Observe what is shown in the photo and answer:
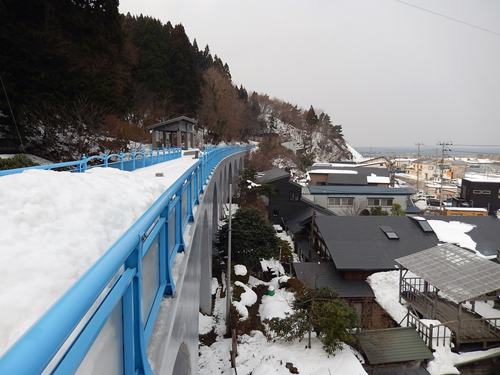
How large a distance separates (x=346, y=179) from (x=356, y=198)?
26.8 feet

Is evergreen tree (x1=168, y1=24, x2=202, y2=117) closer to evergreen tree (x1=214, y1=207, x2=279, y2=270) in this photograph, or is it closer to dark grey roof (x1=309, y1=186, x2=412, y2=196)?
dark grey roof (x1=309, y1=186, x2=412, y2=196)

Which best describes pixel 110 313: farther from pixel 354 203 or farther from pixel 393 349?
pixel 354 203

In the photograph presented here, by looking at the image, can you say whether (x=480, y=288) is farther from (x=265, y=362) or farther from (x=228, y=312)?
(x=228, y=312)

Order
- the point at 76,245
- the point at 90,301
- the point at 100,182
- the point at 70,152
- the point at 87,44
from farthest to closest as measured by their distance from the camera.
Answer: the point at 87,44, the point at 70,152, the point at 100,182, the point at 76,245, the point at 90,301

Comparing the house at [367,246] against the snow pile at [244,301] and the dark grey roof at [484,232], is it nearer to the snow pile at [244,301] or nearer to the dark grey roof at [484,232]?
the dark grey roof at [484,232]

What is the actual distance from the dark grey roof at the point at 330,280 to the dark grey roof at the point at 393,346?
250 centimetres

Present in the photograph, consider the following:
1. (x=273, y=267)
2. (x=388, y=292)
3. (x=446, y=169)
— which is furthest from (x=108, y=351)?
(x=446, y=169)

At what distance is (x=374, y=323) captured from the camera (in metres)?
11.0

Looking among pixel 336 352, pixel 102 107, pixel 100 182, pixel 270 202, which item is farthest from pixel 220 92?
pixel 100 182

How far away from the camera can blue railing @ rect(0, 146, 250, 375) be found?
54 cm

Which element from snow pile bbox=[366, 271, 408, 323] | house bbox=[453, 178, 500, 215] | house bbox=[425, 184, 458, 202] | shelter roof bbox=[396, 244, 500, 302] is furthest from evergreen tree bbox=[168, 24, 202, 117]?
house bbox=[425, 184, 458, 202]

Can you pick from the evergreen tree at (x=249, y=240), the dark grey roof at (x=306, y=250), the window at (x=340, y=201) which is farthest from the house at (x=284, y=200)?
the evergreen tree at (x=249, y=240)

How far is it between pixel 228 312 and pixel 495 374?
344 inches

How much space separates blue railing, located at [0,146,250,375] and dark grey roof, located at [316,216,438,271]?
12369mm
